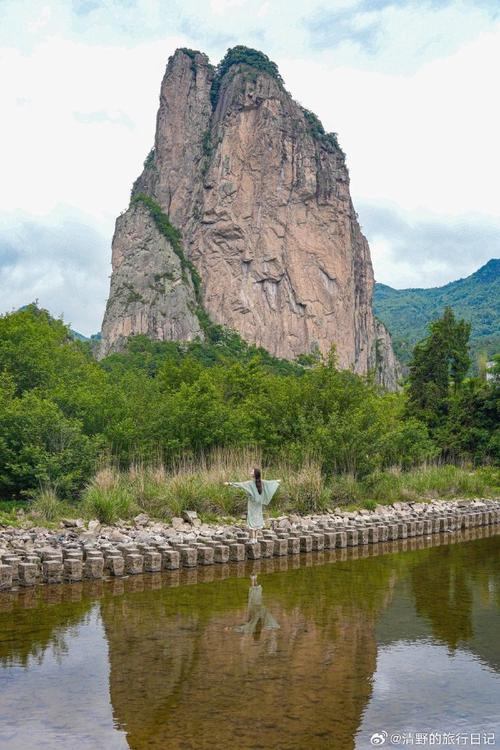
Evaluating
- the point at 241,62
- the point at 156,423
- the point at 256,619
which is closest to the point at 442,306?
the point at 241,62

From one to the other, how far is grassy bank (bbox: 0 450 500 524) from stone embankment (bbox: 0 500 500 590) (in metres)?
0.60

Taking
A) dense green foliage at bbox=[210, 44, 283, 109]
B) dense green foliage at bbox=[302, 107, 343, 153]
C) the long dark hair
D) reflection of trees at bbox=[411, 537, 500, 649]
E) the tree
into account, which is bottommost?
reflection of trees at bbox=[411, 537, 500, 649]

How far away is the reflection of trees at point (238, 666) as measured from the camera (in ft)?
20.7

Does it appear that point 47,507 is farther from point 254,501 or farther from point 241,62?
point 241,62

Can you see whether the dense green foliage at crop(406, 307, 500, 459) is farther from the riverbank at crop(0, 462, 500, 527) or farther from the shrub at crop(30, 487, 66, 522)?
the shrub at crop(30, 487, 66, 522)

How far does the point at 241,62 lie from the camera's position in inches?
4215

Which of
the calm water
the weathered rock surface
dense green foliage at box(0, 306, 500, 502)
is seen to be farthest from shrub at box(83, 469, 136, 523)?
the weathered rock surface

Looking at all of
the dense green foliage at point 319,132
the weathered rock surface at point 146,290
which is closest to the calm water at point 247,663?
the weathered rock surface at point 146,290

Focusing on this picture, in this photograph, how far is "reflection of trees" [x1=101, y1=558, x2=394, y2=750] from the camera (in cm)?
630

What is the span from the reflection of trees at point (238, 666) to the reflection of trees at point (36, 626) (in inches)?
18.3

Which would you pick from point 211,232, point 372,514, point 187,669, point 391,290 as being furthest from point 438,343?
point 391,290

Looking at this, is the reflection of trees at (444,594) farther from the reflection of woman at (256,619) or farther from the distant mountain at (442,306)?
the distant mountain at (442,306)

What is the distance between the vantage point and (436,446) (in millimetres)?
32688

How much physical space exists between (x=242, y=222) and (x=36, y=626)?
90.3m
